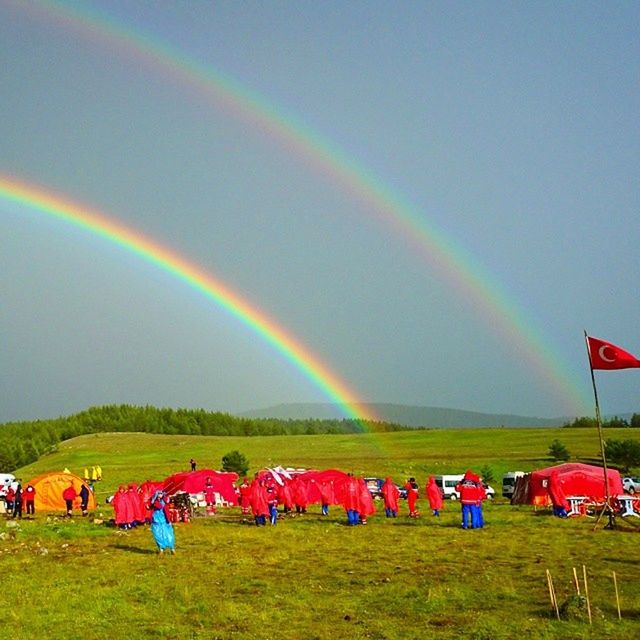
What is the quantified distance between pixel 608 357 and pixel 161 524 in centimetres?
1401

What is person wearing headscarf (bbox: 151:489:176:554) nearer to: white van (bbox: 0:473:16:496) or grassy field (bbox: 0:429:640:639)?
grassy field (bbox: 0:429:640:639)

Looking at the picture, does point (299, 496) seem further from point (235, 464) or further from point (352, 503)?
point (235, 464)

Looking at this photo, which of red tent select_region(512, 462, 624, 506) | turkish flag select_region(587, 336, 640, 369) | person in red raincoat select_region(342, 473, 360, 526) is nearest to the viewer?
turkish flag select_region(587, 336, 640, 369)

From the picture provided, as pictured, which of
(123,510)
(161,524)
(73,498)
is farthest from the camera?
(73,498)

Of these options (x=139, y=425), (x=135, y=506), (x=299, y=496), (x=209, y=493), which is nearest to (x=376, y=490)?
(x=209, y=493)

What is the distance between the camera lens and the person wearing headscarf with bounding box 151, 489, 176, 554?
69.5ft

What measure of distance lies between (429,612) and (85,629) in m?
5.22

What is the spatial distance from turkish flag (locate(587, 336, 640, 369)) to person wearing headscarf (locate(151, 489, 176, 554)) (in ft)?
44.3

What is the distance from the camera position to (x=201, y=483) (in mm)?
41969

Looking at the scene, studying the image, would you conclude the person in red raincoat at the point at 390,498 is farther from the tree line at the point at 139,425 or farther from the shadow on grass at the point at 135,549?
the tree line at the point at 139,425

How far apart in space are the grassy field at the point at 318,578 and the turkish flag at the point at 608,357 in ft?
16.3

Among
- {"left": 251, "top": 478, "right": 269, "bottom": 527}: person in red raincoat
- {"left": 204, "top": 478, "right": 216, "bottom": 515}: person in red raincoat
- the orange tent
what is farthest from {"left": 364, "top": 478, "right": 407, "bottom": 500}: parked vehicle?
{"left": 251, "top": 478, "right": 269, "bottom": 527}: person in red raincoat

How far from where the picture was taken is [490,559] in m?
18.7

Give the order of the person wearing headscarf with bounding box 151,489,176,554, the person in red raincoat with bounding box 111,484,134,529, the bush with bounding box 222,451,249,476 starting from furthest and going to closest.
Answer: the bush with bounding box 222,451,249,476 → the person in red raincoat with bounding box 111,484,134,529 → the person wearing headscarf with bounding box 151,489,176,554
